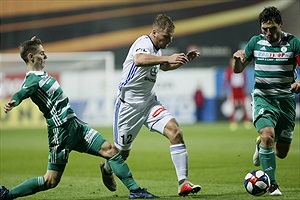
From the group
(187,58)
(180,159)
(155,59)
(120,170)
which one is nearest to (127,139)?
(180,159)

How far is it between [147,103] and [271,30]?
6.14 feet

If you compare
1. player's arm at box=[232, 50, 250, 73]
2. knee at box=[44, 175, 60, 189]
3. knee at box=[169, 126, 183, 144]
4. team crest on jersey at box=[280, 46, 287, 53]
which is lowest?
knee at box=[44, 175, 60, 189]

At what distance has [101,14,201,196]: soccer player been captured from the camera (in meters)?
8.65

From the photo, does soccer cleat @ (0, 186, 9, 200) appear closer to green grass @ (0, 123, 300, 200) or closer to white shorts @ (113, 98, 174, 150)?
green grass @ (0, 123, 300, 200)

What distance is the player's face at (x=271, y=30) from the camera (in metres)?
8.84

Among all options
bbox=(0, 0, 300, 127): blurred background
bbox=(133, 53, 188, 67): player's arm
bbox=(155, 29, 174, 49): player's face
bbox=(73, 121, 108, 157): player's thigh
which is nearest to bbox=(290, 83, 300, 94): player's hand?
bbox=(133, 53, 188, 67): player's arm

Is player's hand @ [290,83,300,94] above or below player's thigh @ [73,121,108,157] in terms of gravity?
above

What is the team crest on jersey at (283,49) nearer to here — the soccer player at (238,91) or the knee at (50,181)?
the knee at (50,181)

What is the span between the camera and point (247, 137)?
66.5 feet

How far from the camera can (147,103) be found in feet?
30.2

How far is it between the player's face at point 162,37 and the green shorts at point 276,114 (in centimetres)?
142

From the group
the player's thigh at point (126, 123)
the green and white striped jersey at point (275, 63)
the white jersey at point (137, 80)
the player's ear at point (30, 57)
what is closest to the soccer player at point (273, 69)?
the green and white striped jersey at point (275, 63)

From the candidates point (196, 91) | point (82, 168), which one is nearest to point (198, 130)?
point (196, 91)

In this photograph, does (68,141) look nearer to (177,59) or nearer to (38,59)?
(38,59)
